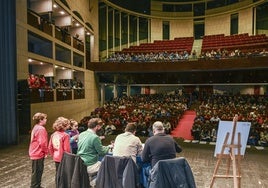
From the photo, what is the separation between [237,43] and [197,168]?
17010 millimetres

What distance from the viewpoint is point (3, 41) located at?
7316mm

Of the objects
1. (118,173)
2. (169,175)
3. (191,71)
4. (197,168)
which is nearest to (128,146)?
(118,173)

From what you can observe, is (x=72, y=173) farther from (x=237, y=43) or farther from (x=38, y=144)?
(x=237, y=43)

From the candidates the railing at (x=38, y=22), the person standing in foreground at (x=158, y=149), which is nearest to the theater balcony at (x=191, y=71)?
the railing at (x=38, y=22)

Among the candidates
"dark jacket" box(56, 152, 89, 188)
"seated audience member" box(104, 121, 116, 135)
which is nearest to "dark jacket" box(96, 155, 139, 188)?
"dark jacket" box(56, 152, 89, 188)

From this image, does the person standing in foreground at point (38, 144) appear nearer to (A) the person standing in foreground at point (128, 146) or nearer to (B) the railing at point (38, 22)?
(A) the person standing in foreground at point (128, 146)

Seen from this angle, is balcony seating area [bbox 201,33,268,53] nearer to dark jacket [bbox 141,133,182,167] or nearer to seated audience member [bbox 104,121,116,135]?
seated audience member [bbox 104,121,116,135]

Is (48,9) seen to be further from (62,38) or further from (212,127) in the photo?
(212,127)

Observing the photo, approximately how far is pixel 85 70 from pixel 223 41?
12.3m

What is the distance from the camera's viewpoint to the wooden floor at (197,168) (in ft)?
14.7

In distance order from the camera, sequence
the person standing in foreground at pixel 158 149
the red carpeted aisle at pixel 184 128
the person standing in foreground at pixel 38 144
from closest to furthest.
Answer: the person standing in foreground at pixel 158 149, the person standing in foreground at pixel 38 144, the red carpeted aisle at pixel 184 128

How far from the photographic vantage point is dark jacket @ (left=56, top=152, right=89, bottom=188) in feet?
10.4

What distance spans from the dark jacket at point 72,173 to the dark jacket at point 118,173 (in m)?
0.22

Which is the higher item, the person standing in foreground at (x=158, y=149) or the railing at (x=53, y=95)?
the railing at (x=53, y=95)
